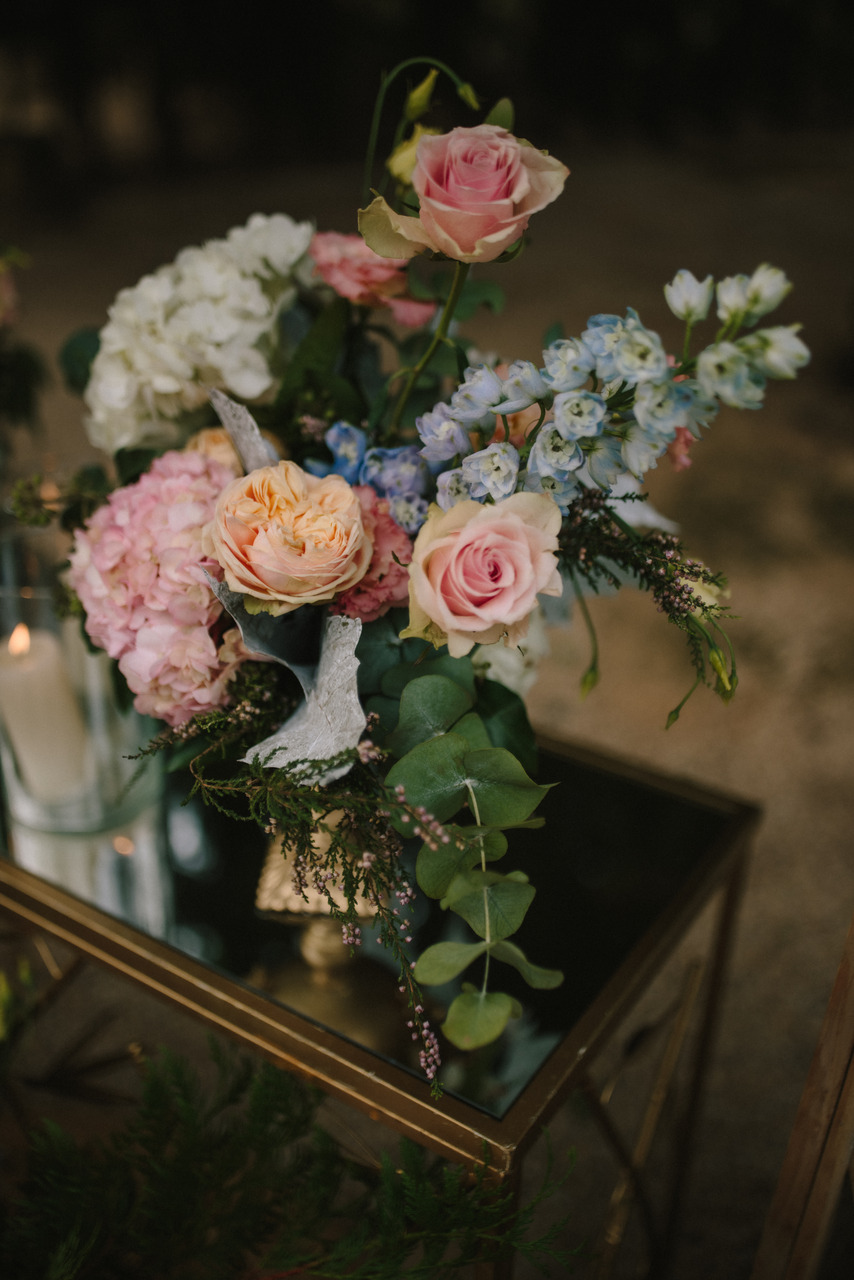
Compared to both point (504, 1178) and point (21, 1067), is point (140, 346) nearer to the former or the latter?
point (504, 1178)

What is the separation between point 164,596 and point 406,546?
6.4 inches

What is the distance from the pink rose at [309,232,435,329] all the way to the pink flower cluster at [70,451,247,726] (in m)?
0.19

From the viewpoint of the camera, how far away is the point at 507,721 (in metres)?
0.67

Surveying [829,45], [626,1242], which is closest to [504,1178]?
[626,1242]

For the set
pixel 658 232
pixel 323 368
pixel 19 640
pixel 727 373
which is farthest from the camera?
pixel 658 232

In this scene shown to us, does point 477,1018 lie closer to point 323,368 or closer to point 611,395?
point 611,395

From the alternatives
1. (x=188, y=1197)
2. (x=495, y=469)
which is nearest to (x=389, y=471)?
(x=495, y=469)

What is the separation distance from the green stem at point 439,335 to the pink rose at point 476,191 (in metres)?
0.04

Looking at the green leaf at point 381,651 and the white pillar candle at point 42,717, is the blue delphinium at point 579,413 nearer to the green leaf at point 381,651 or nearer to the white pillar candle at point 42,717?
the green leaf at point 381,651

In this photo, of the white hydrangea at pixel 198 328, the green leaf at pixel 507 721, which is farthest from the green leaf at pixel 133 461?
the green leaf at pixel 507 721

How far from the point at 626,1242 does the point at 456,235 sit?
1.24 meters

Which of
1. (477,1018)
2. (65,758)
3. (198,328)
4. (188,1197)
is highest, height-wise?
(198,328)

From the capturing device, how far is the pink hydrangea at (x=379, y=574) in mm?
617

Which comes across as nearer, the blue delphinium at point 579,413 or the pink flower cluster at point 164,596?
the blue delphinium at point 579,413
